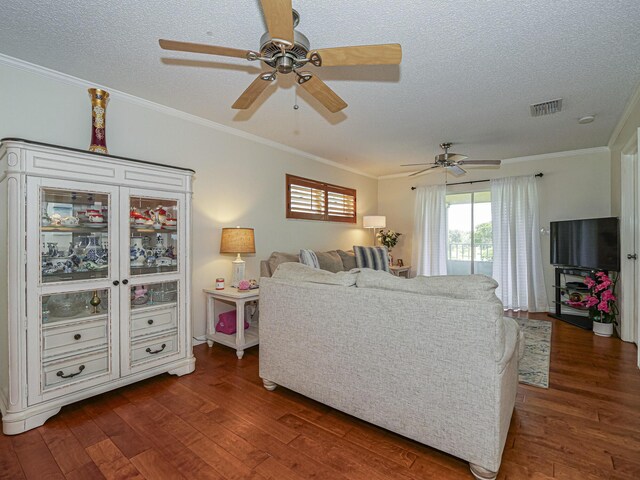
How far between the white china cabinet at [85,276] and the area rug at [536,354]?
2.90 meters

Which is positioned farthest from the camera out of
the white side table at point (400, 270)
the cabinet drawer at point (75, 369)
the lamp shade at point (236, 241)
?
the white side table at point (400, 270)

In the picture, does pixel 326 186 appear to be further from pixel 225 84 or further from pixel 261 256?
pixel 225 84

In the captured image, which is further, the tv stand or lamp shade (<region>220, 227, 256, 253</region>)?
the tv stand

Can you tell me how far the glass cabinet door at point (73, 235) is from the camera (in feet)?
6.84

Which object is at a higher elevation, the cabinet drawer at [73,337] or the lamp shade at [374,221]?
the lamp shade at [374,221]

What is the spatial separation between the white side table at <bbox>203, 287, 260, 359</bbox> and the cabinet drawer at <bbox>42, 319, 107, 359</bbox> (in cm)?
111

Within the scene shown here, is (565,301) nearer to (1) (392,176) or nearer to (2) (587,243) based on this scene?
(2) (587,243)

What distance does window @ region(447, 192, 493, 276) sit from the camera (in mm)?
5492

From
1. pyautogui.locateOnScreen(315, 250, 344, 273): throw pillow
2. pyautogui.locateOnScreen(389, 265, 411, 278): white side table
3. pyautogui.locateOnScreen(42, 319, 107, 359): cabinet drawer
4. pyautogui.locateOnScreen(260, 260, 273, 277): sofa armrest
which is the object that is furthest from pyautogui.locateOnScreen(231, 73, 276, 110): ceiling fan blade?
pyautogui.locateOnScreen(389, 265, 411, 278): white side table

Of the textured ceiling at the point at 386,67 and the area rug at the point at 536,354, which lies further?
the area rug at the point at 536,354

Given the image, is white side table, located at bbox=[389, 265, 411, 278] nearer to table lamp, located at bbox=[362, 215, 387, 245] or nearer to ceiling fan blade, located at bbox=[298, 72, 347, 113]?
table lamp, located at bbox=[362, 215, 387, 245]

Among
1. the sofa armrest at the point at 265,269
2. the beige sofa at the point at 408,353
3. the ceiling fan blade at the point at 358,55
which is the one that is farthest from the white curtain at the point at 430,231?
the ceiling fan blade at the point at 358,55

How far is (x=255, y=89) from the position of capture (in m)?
2.05

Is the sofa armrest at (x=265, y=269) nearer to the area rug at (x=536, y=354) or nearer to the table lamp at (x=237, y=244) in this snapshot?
the table lamp at (x=237, y=244)
